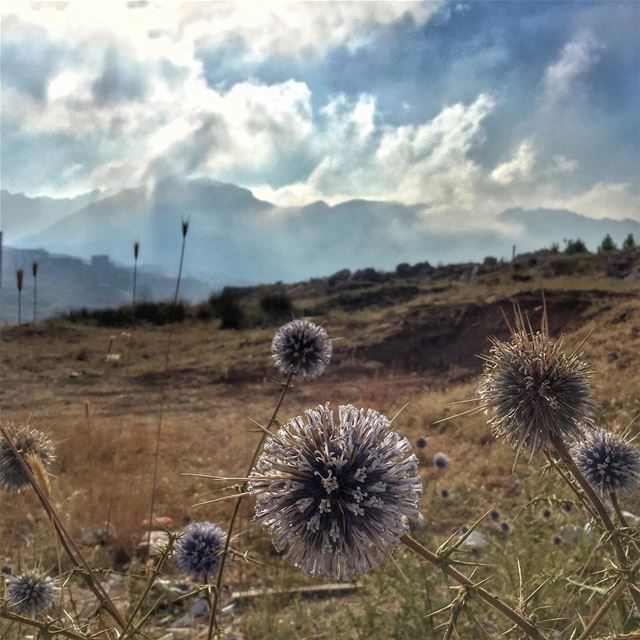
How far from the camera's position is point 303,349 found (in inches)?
156

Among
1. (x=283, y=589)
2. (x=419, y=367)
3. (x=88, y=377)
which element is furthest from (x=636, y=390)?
(x=88, y=377)

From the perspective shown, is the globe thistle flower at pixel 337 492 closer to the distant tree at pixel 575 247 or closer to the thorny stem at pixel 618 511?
the thorny stem at pixel 618 511

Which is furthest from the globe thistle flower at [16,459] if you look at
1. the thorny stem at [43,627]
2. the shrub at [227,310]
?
the shrub at [227,310]

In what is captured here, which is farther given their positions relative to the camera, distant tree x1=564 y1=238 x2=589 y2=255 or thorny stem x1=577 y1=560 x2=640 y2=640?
distant tree x1=564 y1=238 x2=589 y2=255

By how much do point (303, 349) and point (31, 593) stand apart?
2016mm

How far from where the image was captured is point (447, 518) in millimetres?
7082

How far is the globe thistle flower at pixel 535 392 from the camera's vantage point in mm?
2027

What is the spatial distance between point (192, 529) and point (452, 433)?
840 centimetres

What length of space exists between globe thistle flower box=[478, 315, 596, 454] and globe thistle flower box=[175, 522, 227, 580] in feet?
5.37

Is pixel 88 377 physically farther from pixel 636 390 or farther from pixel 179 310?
pixel 636 390

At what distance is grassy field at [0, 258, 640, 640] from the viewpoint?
12.2 feet

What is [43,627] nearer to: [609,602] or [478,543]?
[609,602]

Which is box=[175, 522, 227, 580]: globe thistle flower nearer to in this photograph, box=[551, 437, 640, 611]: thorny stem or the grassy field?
the grassy field

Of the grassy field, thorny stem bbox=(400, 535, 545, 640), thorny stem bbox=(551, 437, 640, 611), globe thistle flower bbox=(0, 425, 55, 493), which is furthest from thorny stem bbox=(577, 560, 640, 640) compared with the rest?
globe thistle flower bbox=(0, 425, 55, 493)
